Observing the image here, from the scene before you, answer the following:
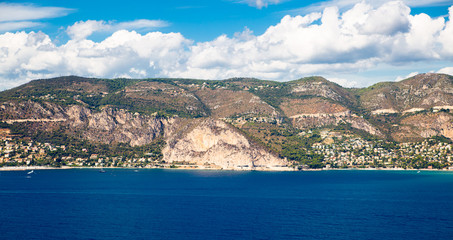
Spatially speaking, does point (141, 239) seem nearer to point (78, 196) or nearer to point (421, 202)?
point (78, 196)

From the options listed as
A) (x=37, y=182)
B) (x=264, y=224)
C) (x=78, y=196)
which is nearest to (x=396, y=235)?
(x=264, y=224)

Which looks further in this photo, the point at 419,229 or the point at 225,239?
the point at 419,229

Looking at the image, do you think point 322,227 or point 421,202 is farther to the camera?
point 421,202

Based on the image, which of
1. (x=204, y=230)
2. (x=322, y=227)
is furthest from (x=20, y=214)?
(x=322, y=227)

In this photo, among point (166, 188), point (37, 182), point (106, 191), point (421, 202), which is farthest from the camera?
point (37, 182)

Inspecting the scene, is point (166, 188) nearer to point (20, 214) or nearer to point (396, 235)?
point (20, 214)

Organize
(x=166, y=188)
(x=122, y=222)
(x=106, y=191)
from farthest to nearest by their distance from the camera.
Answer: (x=166, y=188) < (x=106, y=191) < (x=122, y=222)
